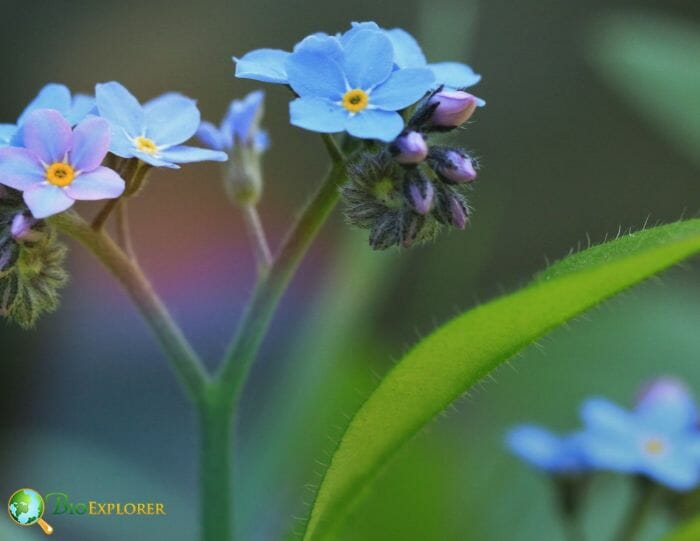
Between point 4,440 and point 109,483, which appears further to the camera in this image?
point 4,440

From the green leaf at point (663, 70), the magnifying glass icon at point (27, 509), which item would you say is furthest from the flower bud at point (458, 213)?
the green leaf at point (663, 70)

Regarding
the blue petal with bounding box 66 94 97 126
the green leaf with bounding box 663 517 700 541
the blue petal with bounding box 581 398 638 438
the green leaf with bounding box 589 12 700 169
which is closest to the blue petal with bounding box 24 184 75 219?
the blue petal with bounding box 66 94 97 126

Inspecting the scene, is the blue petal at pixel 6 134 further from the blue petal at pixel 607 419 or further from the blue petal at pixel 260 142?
the blue petal at pixel 607 419

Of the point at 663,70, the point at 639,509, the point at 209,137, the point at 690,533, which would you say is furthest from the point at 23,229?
the point at 663,70

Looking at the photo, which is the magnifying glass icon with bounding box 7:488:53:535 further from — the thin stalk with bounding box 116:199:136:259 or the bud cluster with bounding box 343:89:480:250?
the bud cluster with bounding box 343:89:480:250

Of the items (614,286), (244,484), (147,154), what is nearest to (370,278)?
(244,484)

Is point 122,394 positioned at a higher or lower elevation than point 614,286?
lower

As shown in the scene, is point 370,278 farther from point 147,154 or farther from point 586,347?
point 147,154
